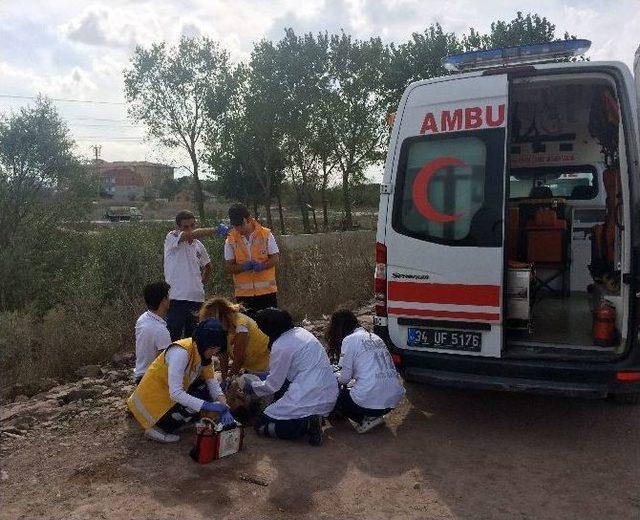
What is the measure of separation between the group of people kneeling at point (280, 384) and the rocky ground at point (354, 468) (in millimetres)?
149

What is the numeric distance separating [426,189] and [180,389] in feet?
6.85

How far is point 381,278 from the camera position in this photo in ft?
13.8

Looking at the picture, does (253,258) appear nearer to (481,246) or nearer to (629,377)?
(481,246)

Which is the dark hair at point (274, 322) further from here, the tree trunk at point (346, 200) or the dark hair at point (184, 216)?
the tree trunk at point (346, 200)

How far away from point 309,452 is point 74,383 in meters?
2.71

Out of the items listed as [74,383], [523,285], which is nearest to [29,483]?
[74,383]

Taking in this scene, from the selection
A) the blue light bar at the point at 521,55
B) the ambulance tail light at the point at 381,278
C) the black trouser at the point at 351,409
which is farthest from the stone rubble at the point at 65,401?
the blue light bar at the point at 521,55

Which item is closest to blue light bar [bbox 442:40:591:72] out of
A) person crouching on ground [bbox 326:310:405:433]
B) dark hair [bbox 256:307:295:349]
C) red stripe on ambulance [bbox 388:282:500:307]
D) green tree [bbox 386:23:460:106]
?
red stripe on ambulance [bbox 388:282:500:307]

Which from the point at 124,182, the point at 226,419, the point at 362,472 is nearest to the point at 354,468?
the point at 362,472

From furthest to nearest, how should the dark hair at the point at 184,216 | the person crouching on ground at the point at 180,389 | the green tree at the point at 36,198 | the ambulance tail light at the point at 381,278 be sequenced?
the green tree at the point at 36,198, the dark hair at the point at 184,216, the ambulance tail light at the point at 381,278, the person crouching on ground at the point at 180,389

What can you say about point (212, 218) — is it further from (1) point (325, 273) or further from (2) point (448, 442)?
(2) point (448, 442)

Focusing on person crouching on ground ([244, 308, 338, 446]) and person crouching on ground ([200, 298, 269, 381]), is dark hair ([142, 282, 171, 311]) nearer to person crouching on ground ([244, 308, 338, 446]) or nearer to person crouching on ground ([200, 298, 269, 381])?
person crouching on ground ([200, 298, 269, 381])

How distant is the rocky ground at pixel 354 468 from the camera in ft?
10.2

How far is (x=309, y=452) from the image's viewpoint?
3805mm
